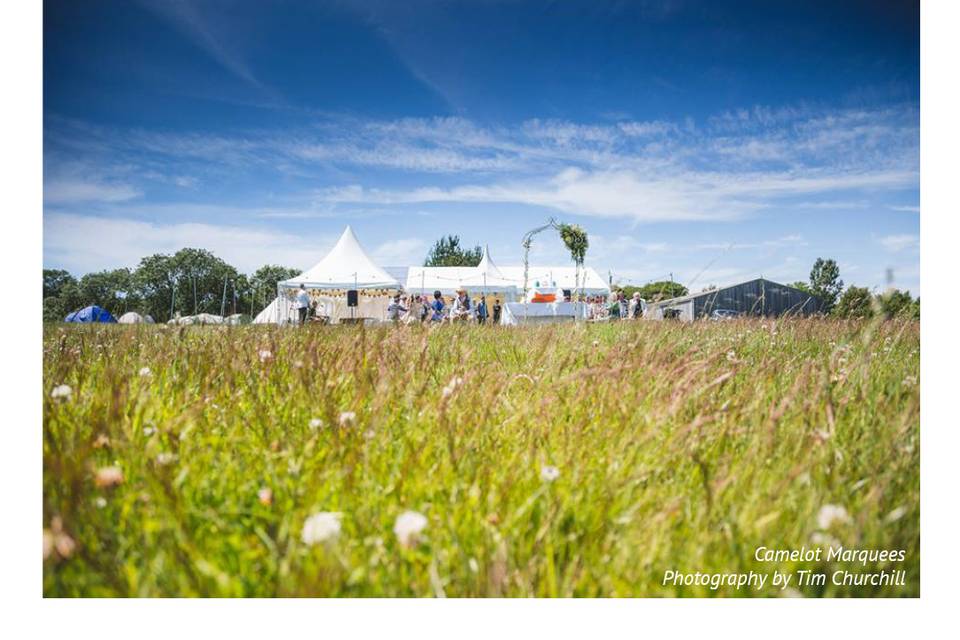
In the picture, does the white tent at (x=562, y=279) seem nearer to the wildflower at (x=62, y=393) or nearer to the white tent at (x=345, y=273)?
the white tent at (x=345, y=273)

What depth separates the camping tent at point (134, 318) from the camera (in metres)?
2.99

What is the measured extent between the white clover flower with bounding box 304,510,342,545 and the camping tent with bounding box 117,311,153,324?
272 cm

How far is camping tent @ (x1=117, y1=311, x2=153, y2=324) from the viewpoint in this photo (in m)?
2.99

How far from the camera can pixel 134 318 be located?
3.01 metres

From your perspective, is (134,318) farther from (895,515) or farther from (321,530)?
(895,515)

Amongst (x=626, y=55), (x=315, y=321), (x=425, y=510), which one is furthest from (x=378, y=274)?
(x=425, y=510)

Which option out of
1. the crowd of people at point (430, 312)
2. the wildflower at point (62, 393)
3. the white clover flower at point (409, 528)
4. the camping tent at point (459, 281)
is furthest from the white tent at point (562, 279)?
the white clover flower at point (409, 528)

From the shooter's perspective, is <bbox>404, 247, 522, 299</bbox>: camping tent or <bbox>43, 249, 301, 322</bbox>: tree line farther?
<bbox>404, 247, 522, 299</bbox>: camping tent

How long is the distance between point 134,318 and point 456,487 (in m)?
2.84

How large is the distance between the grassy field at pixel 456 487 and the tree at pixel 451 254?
62.8m

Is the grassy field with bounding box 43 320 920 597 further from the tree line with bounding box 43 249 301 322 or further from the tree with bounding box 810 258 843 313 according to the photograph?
the tree with bounding box 810 258 843 313

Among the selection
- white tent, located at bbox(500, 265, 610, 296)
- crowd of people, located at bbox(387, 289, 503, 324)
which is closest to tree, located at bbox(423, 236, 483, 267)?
Result: white tent, located at bbox(500, 265, 610, 296)
